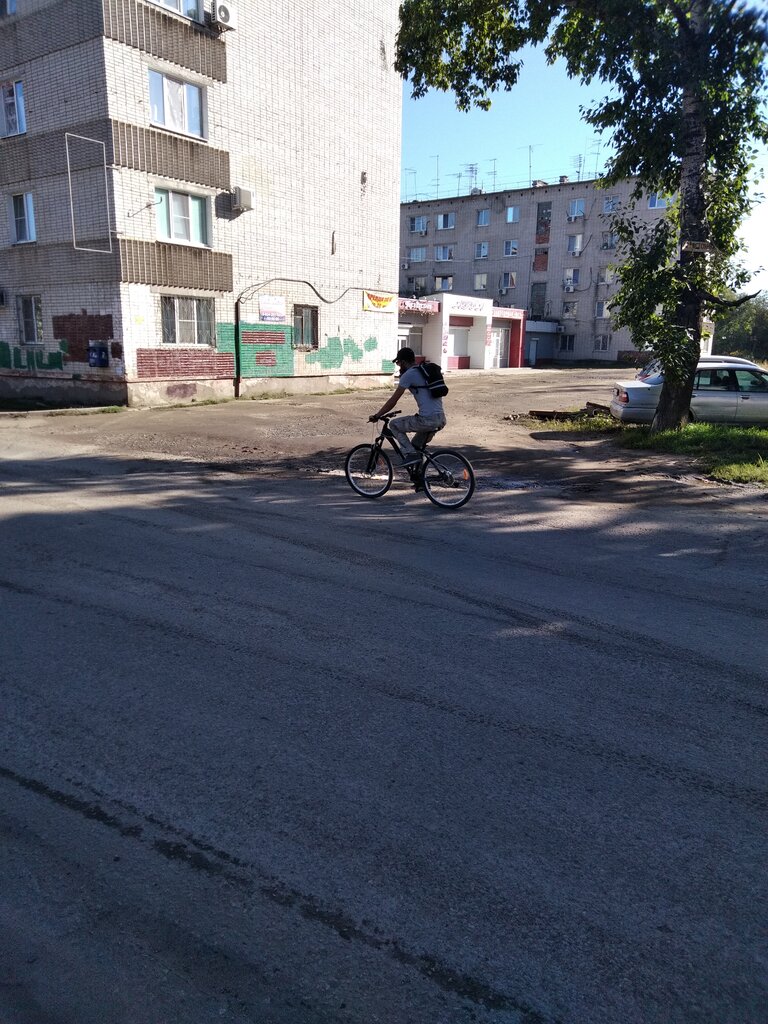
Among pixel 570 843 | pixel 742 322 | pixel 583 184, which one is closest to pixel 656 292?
pixel 570 843

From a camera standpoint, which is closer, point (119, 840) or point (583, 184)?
point (119, 840)

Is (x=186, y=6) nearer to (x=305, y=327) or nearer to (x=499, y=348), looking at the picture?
(x=305, y=327)

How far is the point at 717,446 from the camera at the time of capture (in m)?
12.5

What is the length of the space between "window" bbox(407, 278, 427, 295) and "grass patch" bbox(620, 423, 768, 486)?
48.0 metres

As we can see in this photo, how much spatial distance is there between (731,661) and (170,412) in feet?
54.0

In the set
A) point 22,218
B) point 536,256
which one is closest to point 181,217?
point 22,218

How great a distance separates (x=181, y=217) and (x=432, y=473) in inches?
601

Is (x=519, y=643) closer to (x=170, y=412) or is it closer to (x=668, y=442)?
(x=668, y=442)

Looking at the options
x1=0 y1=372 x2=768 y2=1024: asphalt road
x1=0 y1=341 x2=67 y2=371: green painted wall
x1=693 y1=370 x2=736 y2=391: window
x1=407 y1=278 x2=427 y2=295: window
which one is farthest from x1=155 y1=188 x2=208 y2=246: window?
x1=407 y1=278 x2=427 y2=295: window

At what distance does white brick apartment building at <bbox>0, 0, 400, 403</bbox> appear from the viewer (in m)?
18.8

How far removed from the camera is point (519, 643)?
477cm

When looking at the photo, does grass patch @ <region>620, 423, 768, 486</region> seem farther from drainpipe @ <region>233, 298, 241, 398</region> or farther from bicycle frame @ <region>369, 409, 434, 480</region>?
drainpipe @ <region>233, 298, 241, 398</region>

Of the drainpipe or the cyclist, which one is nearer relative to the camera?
the cyclist

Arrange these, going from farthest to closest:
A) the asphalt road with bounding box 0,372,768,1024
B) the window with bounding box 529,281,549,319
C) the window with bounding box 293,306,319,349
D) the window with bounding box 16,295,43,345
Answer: the window with bounding box 529,281,549,319
the window with bounding box 293,306,319,349
the window with bounding box 16,295,43,345
the asphalt road with bounding box 0,372,768,1024
